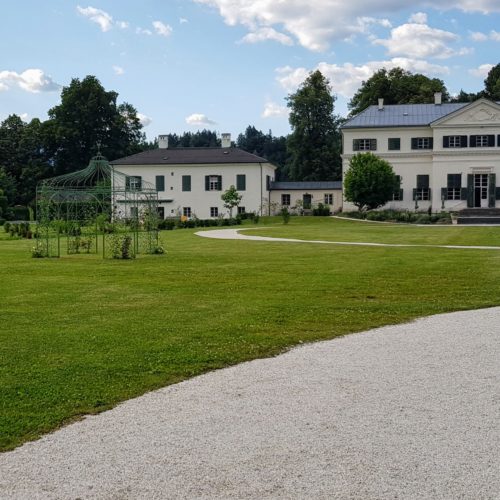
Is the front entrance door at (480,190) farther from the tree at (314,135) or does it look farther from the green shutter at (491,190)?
the tree at (314,135)

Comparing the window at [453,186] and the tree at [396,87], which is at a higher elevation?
the tree at [396,87]

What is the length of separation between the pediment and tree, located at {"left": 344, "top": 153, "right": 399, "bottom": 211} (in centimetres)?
723

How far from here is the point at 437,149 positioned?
49.2 m

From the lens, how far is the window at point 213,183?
54281 millimetres

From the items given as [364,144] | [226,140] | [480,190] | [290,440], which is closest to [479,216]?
[480,190]

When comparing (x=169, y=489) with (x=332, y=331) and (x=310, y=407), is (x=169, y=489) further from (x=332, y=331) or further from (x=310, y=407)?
(x=332, y=331)

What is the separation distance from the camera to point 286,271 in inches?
591

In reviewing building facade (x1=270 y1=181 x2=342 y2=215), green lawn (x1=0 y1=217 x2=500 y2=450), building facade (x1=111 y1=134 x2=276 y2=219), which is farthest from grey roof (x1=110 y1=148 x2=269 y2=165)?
green lawn (x1=0 y1=217 x2=500 y2=450)

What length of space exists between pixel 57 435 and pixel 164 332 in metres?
3.47

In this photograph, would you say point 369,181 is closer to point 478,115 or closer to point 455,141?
point 455,141

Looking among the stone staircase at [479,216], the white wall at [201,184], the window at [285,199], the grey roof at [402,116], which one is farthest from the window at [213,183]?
the stone staircase at [479,216]

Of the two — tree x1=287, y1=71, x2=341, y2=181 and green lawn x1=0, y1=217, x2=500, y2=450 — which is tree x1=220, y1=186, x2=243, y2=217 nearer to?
tree x1=287, y1=71, x2=341, y2=181

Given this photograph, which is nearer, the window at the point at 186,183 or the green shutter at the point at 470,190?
the green shutter at the point at 470,190

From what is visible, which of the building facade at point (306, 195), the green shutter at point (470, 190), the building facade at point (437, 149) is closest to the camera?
the building facade at point (437, 149)
